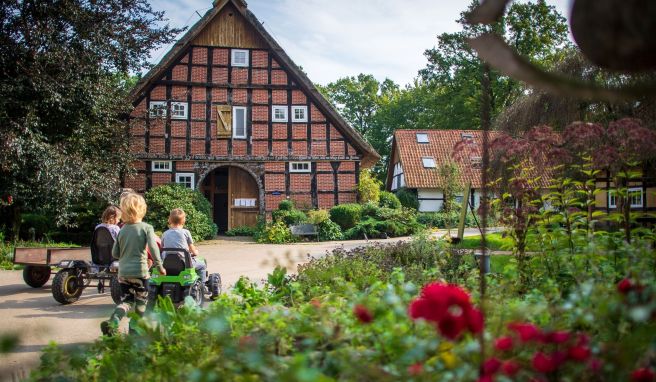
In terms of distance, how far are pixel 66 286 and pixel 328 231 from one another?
12.0 m

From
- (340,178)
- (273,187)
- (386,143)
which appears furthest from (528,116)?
(386,143)

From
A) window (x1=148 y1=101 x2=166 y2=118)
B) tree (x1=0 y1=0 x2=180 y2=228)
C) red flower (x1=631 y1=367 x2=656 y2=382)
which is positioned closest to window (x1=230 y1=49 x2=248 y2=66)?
window (x1=148 y1=101 x2=166 y2=118)

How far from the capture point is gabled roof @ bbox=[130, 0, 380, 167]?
757 inches

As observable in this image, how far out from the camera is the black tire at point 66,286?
658 cm

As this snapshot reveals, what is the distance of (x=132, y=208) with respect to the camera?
4629 mm

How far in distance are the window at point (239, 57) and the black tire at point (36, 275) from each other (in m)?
13.8

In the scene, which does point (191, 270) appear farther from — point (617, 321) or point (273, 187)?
point (273, 187)

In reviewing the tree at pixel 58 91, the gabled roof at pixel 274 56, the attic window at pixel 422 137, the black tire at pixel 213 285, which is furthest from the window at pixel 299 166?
the black tire at pixel 213 285

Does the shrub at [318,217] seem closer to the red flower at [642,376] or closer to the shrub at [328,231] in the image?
the shrub at [328,231]

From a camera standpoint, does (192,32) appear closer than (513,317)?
No

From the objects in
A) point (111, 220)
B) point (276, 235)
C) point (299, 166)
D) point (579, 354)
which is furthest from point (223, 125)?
point (579, 354)

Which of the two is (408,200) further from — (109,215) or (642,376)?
(642,376)

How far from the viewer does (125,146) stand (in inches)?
662

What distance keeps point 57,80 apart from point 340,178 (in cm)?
1088
